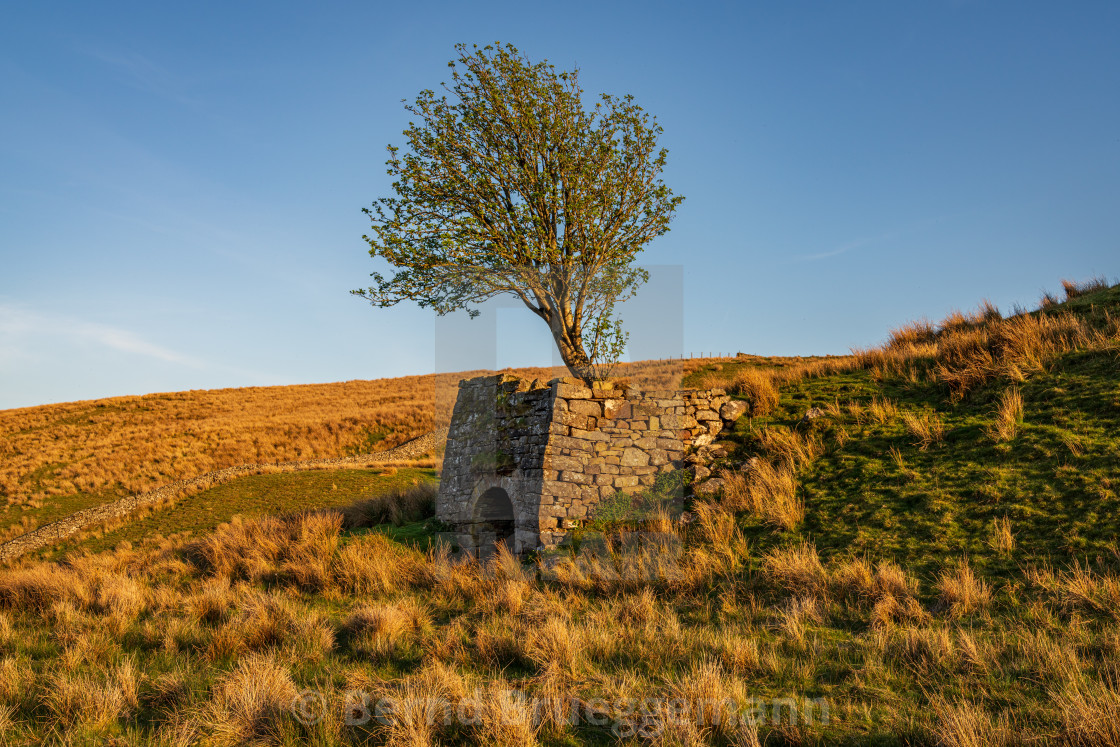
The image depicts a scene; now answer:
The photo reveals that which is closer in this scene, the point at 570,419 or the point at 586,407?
the point at 570,419

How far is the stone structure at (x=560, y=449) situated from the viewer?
38.2 feet

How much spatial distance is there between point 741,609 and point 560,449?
4.95 metres

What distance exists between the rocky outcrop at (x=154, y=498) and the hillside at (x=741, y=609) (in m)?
6.95

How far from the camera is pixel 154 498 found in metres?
24.2

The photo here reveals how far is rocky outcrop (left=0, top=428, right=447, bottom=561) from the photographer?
67.6 ft

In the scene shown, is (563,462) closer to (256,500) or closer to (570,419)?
(570,419)

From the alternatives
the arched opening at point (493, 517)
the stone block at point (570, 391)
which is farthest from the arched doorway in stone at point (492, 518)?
the stone block at point (570, 391)

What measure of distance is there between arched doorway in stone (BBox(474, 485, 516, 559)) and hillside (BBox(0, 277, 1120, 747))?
141 cm

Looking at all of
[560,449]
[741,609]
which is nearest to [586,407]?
[560,449]

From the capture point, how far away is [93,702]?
5609 mm

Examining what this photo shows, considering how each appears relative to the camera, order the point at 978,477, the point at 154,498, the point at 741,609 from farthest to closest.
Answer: the point at 154,498 → the point at 978,477 → the point at 741,609

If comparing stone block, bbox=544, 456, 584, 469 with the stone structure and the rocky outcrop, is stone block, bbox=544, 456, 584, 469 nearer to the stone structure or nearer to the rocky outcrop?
the stone structure

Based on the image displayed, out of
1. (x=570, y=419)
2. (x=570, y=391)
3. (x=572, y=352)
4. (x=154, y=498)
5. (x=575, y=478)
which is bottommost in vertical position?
(x=154, y=498)

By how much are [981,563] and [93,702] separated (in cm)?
1012
